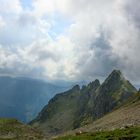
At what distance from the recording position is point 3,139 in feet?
402

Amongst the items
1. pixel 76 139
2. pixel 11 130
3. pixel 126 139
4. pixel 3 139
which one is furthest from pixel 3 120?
pixel 126 139

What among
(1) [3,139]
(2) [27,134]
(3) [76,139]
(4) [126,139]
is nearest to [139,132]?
(4) [126,139]

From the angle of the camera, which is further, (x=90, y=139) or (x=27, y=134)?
(x=27, y=134)

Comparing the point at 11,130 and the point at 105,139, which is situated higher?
the point at 11,130

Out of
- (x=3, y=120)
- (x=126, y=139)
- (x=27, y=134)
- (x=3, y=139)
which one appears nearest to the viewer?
(x=126, y=139)

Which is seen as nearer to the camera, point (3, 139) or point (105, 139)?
point (105, 139)

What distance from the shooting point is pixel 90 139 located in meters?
67.8

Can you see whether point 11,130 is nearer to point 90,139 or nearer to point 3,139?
point 3,139

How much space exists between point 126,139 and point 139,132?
626 centimetres

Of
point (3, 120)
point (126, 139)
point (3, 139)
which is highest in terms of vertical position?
point (3, 120)

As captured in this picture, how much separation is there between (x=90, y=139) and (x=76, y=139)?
15.3ft

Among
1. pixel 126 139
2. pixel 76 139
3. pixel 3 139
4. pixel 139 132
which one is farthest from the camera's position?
pixel 3 139

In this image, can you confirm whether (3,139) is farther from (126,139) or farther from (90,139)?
(126,139)

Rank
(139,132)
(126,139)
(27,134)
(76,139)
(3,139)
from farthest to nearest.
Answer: (27,134), (3,139), (76,139), (139,132), (126,139)
